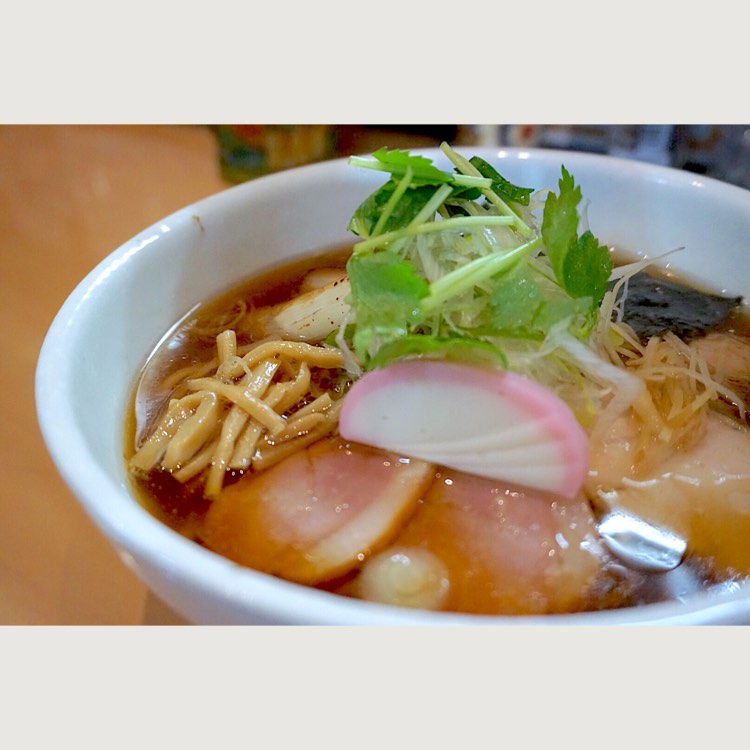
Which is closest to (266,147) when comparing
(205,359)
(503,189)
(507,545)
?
(205,359)

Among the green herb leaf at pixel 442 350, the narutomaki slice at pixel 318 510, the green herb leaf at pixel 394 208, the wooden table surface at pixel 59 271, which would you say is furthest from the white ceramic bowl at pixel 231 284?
the green herb leaf at pixel 394 208

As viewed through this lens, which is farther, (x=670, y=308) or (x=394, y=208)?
(x=670, y=308)

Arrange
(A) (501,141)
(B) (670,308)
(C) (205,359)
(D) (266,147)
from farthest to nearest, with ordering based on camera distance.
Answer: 1. (A) (501,141)
2. (D) (266,147)
3. (B) (670,308)
4. (C) (205,359)

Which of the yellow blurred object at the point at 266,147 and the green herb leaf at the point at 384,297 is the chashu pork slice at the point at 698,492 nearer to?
the green herb leaf at the point at 384,297

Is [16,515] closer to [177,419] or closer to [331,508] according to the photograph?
[177,419]

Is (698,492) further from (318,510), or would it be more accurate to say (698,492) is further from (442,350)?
(318,510)

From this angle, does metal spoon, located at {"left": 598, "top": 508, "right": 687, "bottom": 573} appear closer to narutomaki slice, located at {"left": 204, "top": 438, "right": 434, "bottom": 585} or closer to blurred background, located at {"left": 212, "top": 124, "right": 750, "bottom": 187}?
narutomaki slice, located at {"left": 204, "top": 438, "right": 434, "bottom": 585}

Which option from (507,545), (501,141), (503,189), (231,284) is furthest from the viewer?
(501,141)

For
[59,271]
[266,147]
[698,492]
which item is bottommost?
[59,271]
